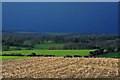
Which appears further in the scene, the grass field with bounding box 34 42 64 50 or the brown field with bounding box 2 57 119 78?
the grass field with bounding box 34 42 64 50

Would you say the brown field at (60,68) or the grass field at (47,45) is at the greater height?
the grass field at (47,45)

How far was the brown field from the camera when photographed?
14.0m

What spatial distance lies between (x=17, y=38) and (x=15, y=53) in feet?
19.2

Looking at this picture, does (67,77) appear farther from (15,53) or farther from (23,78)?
(15,53)

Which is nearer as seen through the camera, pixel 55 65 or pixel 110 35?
pixel 55 65

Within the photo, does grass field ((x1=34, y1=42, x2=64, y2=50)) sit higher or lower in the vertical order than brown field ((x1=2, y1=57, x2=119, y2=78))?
higher

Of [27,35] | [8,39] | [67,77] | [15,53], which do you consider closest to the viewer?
[67,77]

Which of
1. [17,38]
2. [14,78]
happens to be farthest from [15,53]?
[14,78]

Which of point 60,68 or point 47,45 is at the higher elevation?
point 47,45

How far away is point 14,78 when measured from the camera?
13609mm

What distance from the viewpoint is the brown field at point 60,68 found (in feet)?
45.9

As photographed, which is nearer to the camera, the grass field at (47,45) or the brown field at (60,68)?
the brown field at (60,68)

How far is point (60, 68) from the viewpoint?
15.0m

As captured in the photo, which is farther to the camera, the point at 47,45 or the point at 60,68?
the point at 47,45
